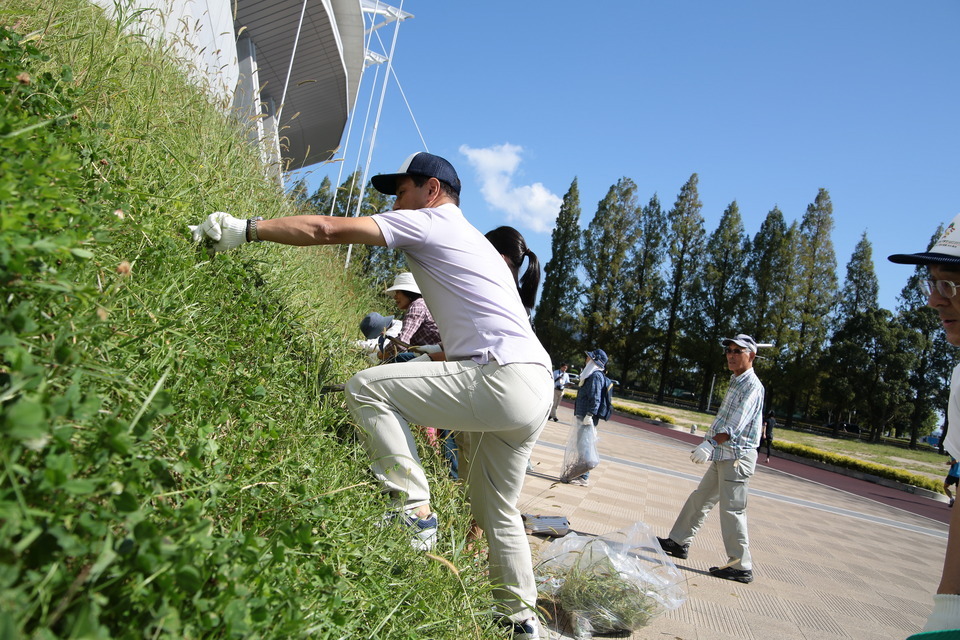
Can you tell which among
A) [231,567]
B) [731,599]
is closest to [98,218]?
[231,567]

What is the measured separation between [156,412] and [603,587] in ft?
9.01

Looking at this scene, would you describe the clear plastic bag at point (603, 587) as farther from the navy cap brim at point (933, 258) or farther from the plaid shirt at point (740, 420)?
the navy cap brim at point (933, 258)

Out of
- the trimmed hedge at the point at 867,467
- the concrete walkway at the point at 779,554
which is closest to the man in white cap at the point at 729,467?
the concrete walkway at the point at 779,554

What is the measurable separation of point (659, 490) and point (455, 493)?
6440 millimetres

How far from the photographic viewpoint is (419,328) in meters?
4.62

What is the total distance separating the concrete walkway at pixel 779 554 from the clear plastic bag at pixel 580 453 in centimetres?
22

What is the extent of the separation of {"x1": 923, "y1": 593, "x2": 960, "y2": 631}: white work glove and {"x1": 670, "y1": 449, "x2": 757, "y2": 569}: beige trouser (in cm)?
387

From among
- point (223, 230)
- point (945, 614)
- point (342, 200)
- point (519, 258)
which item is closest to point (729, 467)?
point (519, 258)

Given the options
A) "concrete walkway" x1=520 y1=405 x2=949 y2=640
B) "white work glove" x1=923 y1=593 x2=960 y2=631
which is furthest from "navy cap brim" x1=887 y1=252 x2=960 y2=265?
"concrete walkway" x1=520 y1=405 x2=949 y2=640

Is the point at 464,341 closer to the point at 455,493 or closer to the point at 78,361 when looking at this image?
the point at 455,493

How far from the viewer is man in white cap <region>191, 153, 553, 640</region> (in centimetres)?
245

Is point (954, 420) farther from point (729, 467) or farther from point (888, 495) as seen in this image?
point (888, 495)

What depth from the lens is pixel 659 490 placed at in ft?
29.0

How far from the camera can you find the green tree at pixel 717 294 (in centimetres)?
4244
